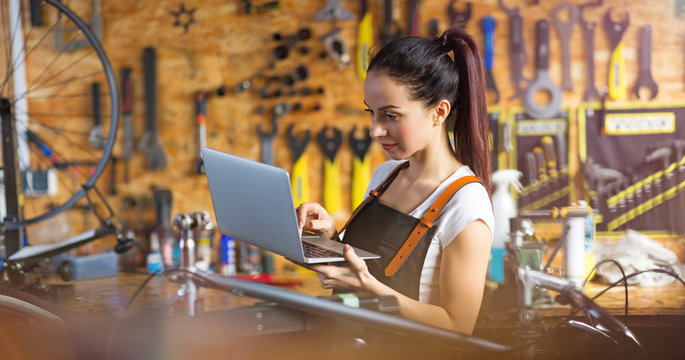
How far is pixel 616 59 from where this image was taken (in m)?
2.58

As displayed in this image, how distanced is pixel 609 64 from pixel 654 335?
1338 millimetres

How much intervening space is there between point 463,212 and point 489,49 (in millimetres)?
1777

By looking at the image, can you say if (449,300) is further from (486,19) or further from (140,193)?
(140,193)

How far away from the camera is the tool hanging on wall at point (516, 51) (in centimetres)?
261

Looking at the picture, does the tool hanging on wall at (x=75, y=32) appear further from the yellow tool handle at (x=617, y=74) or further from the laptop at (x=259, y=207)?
the yellow tool handle at (x=617, y=74)

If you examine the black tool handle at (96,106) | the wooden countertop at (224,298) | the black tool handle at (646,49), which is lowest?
the wooden countertop at (224,298)

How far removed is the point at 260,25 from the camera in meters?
2.72

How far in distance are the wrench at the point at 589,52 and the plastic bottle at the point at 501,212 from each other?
513 millimetres

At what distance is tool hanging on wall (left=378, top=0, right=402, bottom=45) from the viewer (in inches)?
104

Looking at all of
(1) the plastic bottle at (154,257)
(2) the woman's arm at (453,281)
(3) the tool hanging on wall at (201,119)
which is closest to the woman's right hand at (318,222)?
(2) the woman's arm at (453,281)

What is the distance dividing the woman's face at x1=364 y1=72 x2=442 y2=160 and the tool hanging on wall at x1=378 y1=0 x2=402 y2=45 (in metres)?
1.63

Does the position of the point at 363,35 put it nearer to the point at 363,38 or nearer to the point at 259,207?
the point at 363,38

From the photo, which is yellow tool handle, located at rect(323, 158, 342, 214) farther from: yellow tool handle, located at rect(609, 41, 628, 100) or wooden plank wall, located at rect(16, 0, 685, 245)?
yellow tool handle, located at rect(609, 41, 628, 100)

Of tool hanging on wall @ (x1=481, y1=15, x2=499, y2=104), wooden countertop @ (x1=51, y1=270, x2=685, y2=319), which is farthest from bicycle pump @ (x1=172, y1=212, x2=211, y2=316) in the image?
tool hanging on wall @ (x1=481, y1=15, x2=499, y2=104)
